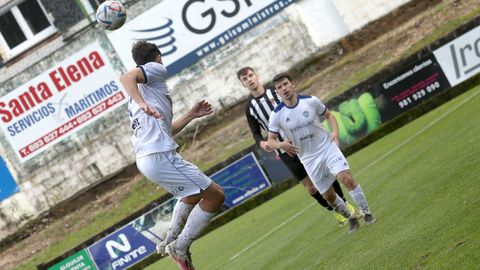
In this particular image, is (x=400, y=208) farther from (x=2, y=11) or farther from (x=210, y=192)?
(x=2, y=11)

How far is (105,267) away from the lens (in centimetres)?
2270

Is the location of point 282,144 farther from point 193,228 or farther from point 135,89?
point 135,89

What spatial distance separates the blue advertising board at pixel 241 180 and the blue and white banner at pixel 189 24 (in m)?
10.2

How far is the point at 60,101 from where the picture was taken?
33.4m

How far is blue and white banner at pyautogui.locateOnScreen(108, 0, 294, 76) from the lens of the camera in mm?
32812

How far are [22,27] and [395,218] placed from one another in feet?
80.7

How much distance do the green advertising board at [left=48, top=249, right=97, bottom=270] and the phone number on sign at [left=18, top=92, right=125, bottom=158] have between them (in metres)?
10.7

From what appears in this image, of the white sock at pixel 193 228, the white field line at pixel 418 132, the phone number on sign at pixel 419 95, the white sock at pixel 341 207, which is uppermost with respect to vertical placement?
the white sock at pixel 193 228

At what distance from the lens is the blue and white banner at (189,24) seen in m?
32.8

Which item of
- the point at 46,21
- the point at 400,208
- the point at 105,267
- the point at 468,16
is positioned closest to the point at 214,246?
the point at 105,267

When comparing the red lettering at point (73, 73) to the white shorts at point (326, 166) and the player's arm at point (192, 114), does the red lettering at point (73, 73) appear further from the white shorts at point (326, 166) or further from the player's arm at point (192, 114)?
the player's arm at point (192, 114)

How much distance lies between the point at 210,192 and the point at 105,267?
12.5 m

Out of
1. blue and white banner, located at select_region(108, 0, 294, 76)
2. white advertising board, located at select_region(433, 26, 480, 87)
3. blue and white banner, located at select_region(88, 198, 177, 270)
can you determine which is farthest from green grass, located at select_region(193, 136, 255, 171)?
white advertising board, located at select_region(433, 26, 480, 87)

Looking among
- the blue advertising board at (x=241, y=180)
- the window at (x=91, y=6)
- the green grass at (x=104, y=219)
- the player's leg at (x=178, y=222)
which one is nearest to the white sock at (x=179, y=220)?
the player's leg at (x=178, y=222)
